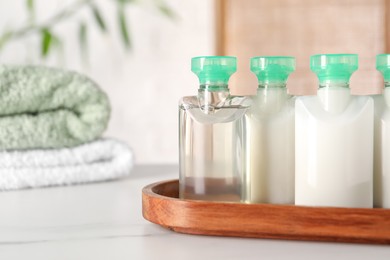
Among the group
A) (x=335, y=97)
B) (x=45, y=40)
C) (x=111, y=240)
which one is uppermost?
(x=45, y=40)

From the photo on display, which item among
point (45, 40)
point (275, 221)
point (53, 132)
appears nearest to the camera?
point (275, 221)

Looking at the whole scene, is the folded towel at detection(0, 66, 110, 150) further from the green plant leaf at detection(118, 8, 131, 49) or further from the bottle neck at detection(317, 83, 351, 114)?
the green plant leaf at detection(118, 8, 131, 49)

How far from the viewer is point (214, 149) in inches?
22.1

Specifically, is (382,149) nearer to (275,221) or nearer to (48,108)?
(275,221)

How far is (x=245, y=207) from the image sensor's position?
1.63 feet

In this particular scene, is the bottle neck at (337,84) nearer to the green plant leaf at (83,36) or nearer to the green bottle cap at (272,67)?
the green bottle cap at (272,67)

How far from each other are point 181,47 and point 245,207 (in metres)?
1.20

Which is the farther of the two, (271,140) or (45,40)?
(45,40)

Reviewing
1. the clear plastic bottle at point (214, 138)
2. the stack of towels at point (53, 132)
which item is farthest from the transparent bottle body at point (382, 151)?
the stack of towels at point (53, 132)

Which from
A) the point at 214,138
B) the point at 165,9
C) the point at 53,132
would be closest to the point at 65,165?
the point at 53,132

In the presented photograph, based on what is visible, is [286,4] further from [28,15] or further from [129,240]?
[129,240]

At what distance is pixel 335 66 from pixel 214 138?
116mm

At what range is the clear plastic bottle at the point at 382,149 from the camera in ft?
1.73

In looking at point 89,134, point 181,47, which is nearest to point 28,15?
point 181,47
